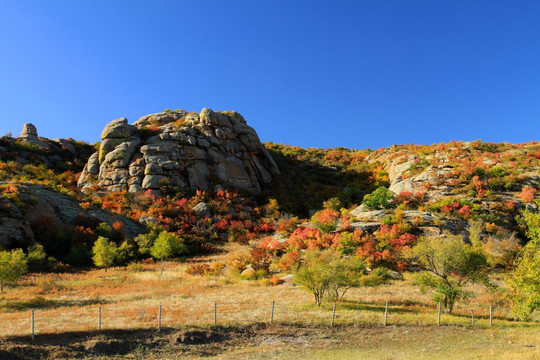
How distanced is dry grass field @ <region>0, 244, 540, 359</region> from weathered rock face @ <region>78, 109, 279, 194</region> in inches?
1183

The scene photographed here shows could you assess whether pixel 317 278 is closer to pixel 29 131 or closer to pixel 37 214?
pixel 37 214

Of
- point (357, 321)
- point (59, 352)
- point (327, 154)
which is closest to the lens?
point (59, 352)

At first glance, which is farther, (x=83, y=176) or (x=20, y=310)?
(x=83, y=176)

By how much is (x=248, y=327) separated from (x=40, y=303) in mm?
14321

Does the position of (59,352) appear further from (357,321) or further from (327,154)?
(327,154)

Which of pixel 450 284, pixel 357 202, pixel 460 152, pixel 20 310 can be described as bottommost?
pixel 20 310

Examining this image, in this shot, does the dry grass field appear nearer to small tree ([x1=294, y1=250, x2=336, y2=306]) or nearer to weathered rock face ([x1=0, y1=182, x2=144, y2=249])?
small tree ([x1=294, y1=250, x2=336, y2=306])

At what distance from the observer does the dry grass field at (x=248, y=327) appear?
44.9ft

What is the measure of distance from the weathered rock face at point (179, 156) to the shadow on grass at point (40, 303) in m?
31.4

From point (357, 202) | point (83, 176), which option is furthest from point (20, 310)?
point (357, 202)

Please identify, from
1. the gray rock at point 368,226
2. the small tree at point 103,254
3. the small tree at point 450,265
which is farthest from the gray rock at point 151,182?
the small tree at point 450,265

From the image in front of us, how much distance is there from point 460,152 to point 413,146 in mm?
13617

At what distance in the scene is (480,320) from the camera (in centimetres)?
1780

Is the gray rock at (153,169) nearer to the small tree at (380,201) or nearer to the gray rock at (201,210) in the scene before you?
the gray rock at (201,210)
